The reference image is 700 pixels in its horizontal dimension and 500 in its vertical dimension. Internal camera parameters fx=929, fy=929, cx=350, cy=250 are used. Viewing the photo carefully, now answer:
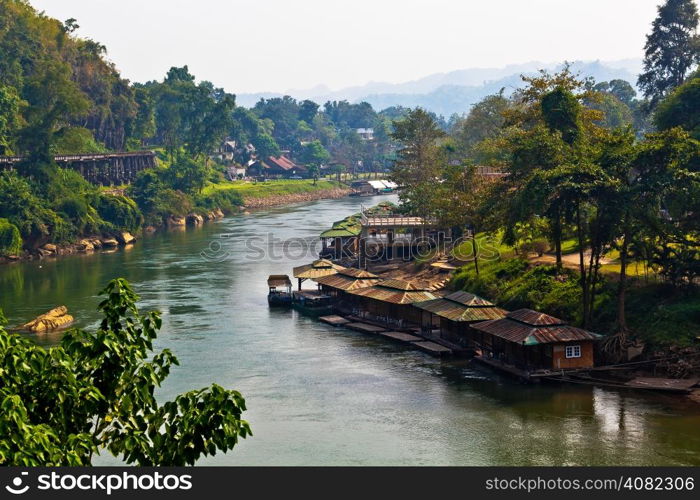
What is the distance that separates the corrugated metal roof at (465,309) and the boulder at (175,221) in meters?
82.1

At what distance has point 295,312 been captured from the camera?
68.2 meters

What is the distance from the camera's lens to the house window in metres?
46.2

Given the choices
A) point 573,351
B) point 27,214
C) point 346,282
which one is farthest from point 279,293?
point 27,214

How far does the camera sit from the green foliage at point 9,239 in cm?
9606

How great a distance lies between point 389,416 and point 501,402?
5576 mm

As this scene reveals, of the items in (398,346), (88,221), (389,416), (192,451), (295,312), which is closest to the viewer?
(192,451)

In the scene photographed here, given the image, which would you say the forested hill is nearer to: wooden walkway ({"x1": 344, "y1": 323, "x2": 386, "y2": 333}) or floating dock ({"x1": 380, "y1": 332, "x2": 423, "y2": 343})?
wooden walkway ({"x1": 344, "y1": 323, "x2": 386, "y2": 333})

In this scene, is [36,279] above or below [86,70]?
below

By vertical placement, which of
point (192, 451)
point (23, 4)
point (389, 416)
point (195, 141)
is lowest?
point (389, 416)

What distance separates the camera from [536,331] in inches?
1823

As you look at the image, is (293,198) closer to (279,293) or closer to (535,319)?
(279,293)

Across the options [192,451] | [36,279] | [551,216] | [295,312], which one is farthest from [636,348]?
[36,279]

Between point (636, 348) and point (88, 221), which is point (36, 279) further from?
point (636, 348)

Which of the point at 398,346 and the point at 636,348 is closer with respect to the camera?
the point at 636,348
